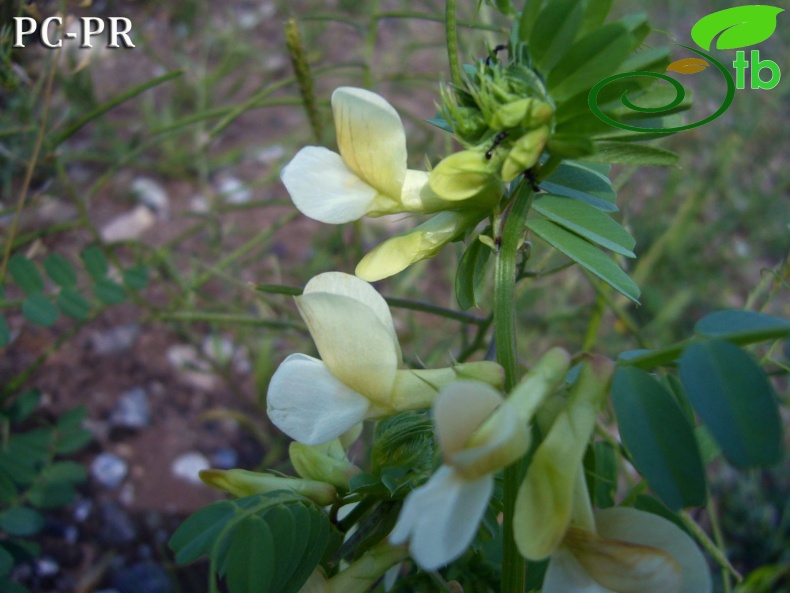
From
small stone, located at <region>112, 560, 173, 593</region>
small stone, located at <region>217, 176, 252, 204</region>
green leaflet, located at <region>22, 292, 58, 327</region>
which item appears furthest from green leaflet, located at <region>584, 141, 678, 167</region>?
small stone, located at <region>217, 176, 252, 204</region>

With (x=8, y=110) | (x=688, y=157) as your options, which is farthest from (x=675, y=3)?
(x=8, y=110)

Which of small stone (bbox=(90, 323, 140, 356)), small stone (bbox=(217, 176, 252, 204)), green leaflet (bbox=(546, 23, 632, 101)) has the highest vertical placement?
green leaflet (bbox=(546, 23, 632, 101))

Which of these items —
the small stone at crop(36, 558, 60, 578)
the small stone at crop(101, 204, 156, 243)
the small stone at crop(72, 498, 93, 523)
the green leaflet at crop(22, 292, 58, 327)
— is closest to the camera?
the green leaflet at crop(22, 292, 58, 327)

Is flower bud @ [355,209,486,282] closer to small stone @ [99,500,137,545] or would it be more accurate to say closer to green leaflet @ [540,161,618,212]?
green leaflet @ [540,161,618,212]

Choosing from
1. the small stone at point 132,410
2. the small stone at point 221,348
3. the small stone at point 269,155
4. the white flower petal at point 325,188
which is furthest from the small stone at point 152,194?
the white flower petal at point 325,188

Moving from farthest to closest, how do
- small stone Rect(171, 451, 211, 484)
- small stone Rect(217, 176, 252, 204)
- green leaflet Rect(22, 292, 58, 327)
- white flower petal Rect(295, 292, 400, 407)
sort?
small stone Rect(217, 176, 252, 204) < small stone Rect(171, 451, 211, 484) < green leaflet Rect(22, 292, 58, 327) < white flower petal Rect(295, 292, 400, 407)

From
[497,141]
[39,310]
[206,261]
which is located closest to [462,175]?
[497,141]

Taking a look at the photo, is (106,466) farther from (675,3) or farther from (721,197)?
(675,3)

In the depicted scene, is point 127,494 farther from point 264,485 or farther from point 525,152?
point 525,152
